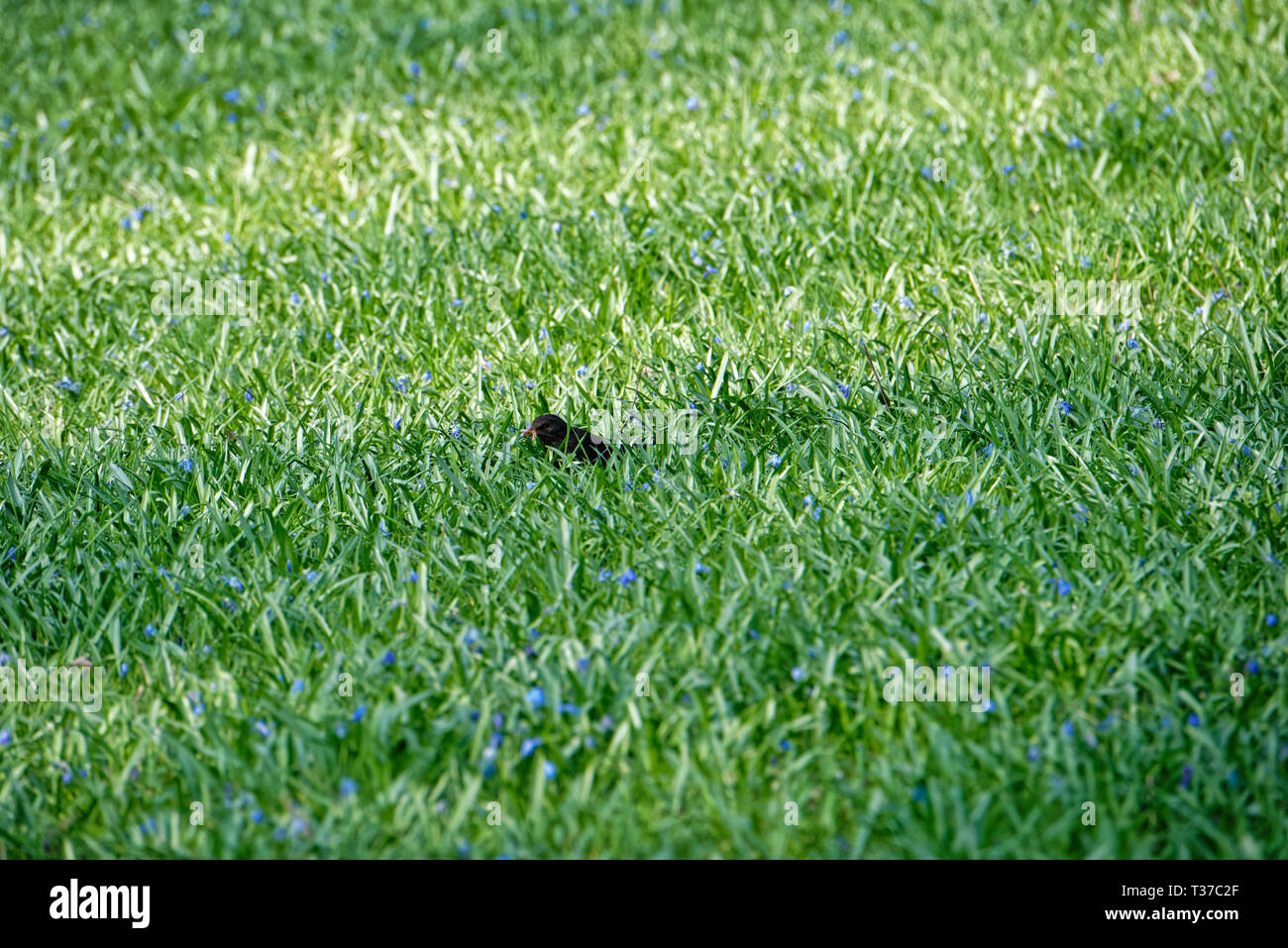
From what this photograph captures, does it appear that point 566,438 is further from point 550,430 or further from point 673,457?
point 673,457

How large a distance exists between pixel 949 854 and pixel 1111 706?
0.56 meters

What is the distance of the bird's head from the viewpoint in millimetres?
3584

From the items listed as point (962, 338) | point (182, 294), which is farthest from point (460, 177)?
point (962, 338)

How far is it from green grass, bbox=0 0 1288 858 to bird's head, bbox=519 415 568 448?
0.08 metres

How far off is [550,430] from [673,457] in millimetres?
385

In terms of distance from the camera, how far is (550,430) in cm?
359

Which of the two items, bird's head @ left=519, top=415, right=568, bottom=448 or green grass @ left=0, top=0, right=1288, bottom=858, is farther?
bird's head @ left=519, top=415, right=568, bottom=448

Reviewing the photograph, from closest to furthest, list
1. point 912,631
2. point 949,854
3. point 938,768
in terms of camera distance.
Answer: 1. point 949,854
2. point 938,768
3. point 912,631

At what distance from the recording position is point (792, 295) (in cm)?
444

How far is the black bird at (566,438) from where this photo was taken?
11.6ft

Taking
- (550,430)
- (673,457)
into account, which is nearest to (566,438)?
(550,430)

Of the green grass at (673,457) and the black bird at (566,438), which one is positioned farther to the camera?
the black bird at (566,438)
